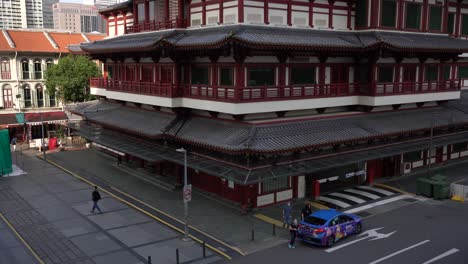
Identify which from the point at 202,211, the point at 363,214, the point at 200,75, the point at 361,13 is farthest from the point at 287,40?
the point at 202,211

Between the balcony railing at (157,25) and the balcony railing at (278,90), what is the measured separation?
5.32 m

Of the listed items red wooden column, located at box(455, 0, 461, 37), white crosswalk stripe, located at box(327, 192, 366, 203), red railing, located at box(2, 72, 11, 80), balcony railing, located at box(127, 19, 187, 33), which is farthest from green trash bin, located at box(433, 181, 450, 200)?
red railing, located at box(2, 72, 11, 80)

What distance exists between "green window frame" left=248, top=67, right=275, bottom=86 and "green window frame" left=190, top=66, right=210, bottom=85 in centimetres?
425

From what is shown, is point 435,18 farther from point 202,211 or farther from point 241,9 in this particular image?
point 202,211

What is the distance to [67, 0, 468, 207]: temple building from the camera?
32625 mm

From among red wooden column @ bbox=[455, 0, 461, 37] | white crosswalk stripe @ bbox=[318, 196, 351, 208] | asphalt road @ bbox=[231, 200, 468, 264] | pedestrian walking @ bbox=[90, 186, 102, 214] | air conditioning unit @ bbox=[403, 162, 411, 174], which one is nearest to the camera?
asphalt road @ bbox=[231, 200, 468, 264]

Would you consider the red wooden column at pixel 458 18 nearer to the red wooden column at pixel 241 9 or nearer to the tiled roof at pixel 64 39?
the red wooden column at pixel 241 9

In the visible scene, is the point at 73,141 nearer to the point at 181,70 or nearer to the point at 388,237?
the point at 181,70

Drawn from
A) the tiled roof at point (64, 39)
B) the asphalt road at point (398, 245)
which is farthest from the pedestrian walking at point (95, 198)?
the tiled roof at point (64, 39)

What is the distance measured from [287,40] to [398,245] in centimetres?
1590

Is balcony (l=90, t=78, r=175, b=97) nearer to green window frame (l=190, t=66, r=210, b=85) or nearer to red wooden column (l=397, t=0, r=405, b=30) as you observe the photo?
green window frame (l=190, t=66, r=210, b=85)

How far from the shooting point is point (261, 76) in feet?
112

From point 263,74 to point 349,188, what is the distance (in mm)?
13875

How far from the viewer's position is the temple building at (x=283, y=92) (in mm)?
32625
